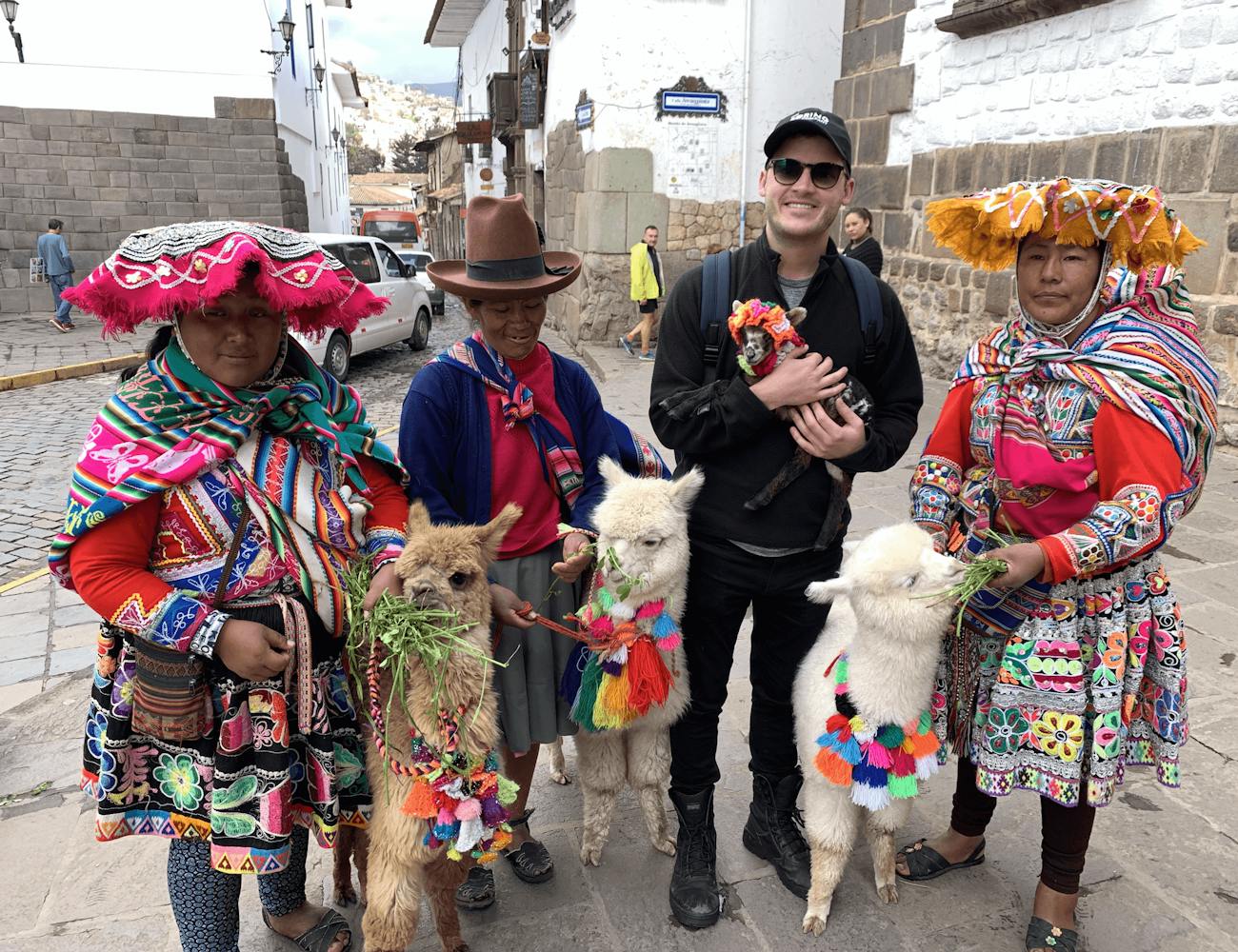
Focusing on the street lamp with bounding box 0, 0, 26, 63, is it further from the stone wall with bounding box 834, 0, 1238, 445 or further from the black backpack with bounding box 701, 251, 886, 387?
the black backpack with bounding box 701, 251, 886, 387

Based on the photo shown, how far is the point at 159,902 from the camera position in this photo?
8.20 feet

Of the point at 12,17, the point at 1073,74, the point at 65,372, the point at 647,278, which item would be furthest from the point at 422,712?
the point at 12,17

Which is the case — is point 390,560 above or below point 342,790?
above

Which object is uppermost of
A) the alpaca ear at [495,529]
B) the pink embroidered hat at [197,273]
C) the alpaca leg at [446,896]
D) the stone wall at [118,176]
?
the stone wall at [118,176]

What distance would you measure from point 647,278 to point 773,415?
31.4ft

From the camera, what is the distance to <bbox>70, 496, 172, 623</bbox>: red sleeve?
1.72 meters

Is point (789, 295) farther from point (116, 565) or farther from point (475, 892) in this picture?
point (475, 892)

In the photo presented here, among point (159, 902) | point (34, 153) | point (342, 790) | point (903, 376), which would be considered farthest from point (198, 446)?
point (34, 153)

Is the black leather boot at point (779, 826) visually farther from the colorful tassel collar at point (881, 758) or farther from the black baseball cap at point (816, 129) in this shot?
the black baseball cap at point (816, 129)

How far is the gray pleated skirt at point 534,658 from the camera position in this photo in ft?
7.77

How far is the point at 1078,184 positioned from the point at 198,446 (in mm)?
2063

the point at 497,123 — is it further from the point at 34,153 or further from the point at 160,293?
the point at 160,293

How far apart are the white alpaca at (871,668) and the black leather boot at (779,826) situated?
6.8 inches

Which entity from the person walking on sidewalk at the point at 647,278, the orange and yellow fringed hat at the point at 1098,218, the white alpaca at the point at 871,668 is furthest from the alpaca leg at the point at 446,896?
the person walking on sidewalk at the point at 647,278
